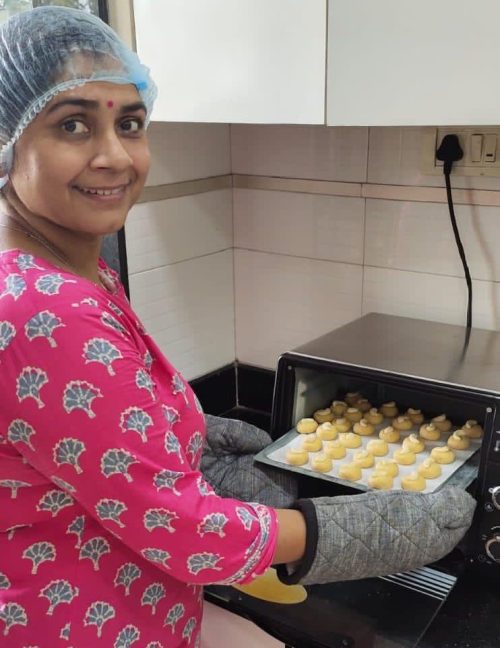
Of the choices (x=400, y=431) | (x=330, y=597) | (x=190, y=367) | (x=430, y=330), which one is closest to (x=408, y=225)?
(x=430, y=330)

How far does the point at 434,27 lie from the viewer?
→ 0.83 meters

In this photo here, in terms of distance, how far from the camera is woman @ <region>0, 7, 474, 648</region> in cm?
62

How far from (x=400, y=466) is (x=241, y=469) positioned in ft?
0.84

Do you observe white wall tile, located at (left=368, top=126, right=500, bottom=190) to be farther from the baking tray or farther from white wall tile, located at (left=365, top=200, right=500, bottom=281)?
the baking tray

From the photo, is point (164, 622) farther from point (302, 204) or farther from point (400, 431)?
point (302, 204)

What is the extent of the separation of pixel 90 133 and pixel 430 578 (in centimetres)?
72

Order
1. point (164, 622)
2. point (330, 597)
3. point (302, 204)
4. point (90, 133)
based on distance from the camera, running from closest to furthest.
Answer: point (90, 133) → point (164, 622) → point (330, 597) → point (302, 204)

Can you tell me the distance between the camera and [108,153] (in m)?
0.68

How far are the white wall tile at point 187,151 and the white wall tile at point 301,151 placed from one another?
0.04 m

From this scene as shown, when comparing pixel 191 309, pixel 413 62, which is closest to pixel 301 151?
pixel 191 309

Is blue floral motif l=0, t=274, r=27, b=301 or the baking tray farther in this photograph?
the baking tray

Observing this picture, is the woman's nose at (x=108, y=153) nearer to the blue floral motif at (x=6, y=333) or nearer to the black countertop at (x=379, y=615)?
the blue floral motif at (x=6, y=333)

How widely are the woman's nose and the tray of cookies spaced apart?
52cm

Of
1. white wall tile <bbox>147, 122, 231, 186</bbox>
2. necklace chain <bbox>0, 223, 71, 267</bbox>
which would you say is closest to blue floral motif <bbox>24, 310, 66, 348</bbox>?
necklace chain <bbox>0, 223, 71, 267</bbox>
